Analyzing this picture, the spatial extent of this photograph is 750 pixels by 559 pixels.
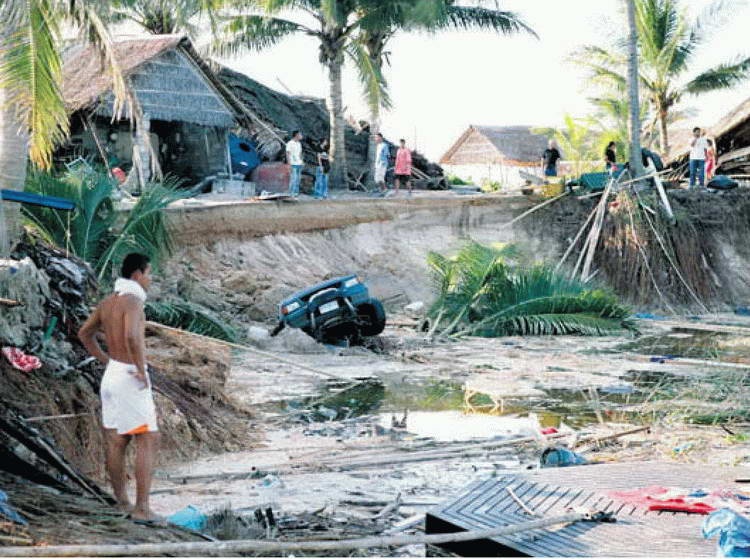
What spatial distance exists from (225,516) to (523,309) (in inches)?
509

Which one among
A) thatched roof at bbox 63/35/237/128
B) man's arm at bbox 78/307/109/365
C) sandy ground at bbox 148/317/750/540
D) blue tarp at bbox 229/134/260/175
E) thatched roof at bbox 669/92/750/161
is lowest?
sandy ground at bbox 148/317/750/540

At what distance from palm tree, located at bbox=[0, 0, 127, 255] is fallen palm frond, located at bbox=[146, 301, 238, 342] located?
386 cm

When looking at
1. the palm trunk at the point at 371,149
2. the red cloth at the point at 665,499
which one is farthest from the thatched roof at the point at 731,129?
the red cloth at the point at 665,499

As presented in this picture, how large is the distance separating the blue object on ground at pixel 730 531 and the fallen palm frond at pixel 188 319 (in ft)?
32.2

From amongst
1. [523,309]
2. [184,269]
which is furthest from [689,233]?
[184,269]

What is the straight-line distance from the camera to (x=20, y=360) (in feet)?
29.9

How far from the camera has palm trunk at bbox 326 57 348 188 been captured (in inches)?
1211

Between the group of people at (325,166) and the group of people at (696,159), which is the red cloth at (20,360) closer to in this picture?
the group of people at (325,166)

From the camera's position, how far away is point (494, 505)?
7461 mm

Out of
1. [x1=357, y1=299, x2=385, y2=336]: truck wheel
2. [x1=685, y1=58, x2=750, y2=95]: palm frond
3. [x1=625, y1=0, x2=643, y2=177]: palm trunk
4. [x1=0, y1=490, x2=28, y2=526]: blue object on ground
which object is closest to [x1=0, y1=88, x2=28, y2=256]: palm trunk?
[x1=0, y1=490, x2=28, y2=526]: blue object on ground

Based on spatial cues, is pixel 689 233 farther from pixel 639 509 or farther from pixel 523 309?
pixel 639 509

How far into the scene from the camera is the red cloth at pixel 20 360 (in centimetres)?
907

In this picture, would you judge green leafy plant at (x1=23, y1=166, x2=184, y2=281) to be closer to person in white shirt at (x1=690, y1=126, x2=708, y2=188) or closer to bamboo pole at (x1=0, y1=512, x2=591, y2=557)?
bamboo pole at (x1=0, y1=512, x2=591, y2=557)

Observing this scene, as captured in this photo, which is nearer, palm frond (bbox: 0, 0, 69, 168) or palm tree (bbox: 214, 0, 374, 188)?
palm frond (bbox: 0, 0, 69, 168)
